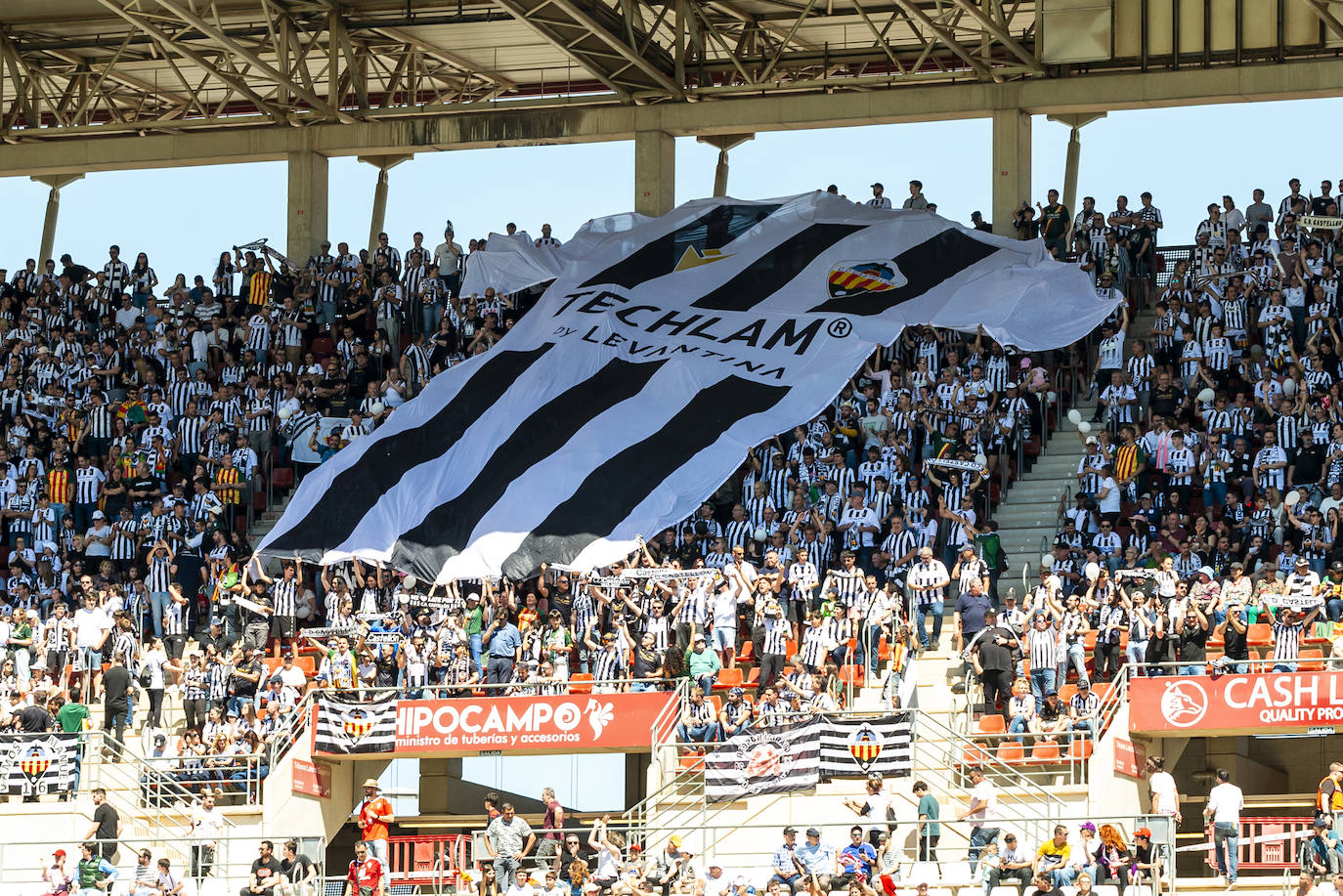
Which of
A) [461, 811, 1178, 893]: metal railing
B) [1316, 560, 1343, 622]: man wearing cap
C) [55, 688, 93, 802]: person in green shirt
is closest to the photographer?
[461, 811, 1178, 893]: metal railing

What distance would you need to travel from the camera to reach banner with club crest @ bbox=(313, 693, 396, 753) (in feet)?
85.1

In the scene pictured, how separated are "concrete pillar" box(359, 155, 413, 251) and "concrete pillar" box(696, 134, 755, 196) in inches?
209

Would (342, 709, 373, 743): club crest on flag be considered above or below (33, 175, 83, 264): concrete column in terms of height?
below

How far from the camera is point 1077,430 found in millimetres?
30172

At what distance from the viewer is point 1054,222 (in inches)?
1283

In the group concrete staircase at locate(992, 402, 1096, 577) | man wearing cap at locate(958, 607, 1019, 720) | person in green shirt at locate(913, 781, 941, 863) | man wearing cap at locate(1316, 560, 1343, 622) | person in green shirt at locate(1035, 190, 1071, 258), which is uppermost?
person in green shirt at locate(1035, 190, 1071, 258)

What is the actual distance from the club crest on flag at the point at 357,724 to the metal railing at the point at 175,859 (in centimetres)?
155

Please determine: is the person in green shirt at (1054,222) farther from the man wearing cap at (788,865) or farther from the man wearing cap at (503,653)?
the man wearing cap at (788,865)

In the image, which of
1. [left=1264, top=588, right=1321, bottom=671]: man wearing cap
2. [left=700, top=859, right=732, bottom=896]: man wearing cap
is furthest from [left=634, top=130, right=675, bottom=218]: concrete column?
[left=700, top=859, right=732, bottom=896]: man wearing cap

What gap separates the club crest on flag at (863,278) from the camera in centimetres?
3036

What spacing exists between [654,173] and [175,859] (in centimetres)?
1403

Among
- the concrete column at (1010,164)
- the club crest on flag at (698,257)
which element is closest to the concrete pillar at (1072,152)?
the concrete column at (1010,164)

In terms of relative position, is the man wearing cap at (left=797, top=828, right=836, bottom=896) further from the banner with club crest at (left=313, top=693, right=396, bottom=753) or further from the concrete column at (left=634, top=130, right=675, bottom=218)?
the concrete column at (left=634, top=130, right=675, bottom=218)

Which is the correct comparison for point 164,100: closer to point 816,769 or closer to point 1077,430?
point 1077,430
